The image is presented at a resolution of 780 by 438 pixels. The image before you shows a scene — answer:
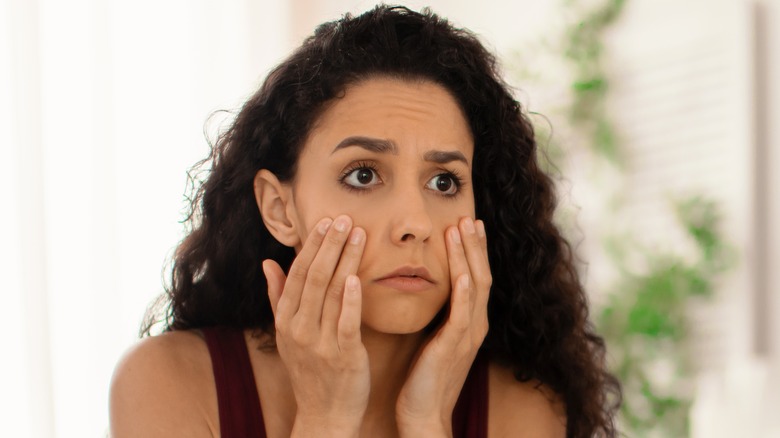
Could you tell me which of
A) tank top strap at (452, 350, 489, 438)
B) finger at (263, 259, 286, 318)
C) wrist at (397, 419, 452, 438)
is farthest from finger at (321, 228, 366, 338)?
tank top strap at (452, 350, 489, 438)

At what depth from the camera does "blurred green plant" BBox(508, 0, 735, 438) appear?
2193mm

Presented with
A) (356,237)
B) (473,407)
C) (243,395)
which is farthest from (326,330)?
(473,407)

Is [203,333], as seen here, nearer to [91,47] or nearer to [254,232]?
[254,232]

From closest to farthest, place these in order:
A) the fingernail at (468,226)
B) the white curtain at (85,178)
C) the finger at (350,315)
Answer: the finger at (350,315), the fingernail at (468,226), the white curtain at (85,178)

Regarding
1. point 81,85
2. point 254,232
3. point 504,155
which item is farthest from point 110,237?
point 504,155

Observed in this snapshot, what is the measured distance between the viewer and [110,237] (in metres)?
1.97

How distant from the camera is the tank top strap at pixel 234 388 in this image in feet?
4.36

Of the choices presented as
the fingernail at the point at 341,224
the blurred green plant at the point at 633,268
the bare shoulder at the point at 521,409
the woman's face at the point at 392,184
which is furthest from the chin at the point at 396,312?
the blurred green plant at the point at 633,268

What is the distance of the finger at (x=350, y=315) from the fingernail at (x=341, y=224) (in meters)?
0.07

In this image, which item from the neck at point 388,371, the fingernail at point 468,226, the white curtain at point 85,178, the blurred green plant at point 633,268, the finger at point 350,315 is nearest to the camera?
the finger at point 350,315

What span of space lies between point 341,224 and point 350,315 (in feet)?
0.41

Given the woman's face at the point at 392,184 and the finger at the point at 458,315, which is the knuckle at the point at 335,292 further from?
the finger at the point at 458,315

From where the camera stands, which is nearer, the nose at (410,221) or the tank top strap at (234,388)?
the nose at (410,221)

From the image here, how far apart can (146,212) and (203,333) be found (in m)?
0.75
